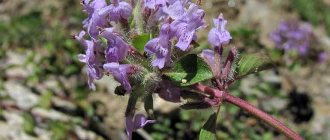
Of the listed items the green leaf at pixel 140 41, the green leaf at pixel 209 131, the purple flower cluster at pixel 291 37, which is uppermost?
the purple flower cluster at pixel 291 37

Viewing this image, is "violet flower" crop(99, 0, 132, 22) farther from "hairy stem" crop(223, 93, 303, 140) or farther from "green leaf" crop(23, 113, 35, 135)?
"green leaf" crop(23, 113, 35, 135)

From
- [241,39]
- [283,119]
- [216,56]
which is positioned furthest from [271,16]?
[216,56]

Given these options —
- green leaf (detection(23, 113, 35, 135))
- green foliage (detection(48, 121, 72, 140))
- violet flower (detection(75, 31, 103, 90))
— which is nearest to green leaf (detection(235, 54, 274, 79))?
violet flower (detection(75, 31, 103, 90))

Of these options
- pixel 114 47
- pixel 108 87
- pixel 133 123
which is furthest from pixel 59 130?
pixel 114 47

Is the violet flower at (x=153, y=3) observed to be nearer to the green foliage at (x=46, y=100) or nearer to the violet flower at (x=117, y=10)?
the violet flower at (x=117, y=10)

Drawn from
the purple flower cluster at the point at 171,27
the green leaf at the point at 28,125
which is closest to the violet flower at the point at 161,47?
the purple flower cluster at the point at 171,27

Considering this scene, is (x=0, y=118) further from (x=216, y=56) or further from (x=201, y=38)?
(x=216, y=56)
